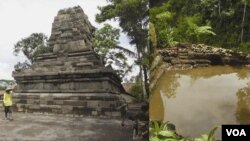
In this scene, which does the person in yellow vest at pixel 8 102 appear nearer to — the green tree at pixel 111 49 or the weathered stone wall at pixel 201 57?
the green tree at pixel 111 49

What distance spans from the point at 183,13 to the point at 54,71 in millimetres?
1890

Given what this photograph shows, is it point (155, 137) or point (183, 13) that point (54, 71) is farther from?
point (183, 13)

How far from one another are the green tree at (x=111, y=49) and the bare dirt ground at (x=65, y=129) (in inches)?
9.6

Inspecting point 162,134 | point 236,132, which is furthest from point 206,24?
point 162,134

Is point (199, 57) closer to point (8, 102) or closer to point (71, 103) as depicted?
point (71, 103)

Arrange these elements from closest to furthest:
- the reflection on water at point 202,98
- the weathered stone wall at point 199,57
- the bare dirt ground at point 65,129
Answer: the bare dirt ground at point 65,129 < the reflection on water at point 202,98 < the weathered stone wall at point 199,57

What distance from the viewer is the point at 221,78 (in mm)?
3047

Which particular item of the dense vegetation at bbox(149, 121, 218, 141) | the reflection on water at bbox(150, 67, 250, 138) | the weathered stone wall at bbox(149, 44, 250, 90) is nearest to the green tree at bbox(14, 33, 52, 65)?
the dense vegetation at bbox(149, 121, 218, 141)

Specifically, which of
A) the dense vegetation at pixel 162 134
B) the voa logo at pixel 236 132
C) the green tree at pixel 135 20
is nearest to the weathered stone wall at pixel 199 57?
the dense vegetation at pixel 162 134

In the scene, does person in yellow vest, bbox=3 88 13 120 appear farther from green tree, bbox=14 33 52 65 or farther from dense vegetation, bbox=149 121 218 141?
dense vegetation, bbox=149 121 218 141

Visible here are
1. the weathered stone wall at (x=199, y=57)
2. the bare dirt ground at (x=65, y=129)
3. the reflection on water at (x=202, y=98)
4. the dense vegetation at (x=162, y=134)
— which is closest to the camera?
the bare dirt ground at (x=65, y=129)

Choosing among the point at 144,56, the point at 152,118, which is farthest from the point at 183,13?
the point at 144,56

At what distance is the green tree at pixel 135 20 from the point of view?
4.56ft

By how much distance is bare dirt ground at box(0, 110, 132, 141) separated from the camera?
1.29m
